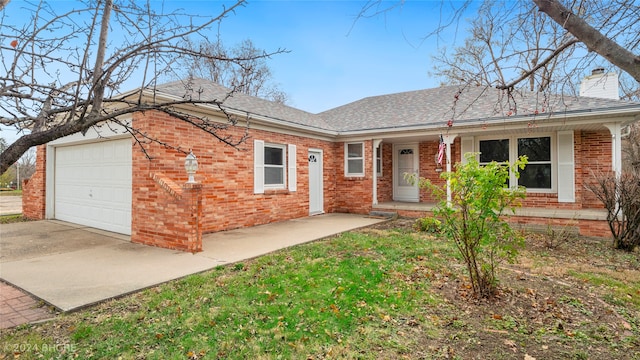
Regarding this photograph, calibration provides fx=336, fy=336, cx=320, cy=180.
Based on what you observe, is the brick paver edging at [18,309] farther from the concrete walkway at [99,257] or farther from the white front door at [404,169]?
the white front door at [404,169]

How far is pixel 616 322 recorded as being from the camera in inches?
136

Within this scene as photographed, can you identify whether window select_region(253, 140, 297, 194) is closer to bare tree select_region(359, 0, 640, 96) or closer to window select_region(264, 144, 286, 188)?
window select_region(264, 144, 286, 188)

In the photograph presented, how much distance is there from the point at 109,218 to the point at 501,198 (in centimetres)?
841

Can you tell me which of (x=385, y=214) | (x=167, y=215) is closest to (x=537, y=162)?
(x=385, y=214)

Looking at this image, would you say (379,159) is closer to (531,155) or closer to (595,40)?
(531,155)

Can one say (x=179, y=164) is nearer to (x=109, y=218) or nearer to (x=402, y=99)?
(x=109, y=218)

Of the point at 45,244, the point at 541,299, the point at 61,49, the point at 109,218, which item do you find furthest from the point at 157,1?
the point at 109,218

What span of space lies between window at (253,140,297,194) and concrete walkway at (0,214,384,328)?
1415 millimetres

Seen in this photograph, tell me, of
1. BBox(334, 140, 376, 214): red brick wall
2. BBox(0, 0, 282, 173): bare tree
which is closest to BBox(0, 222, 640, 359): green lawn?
BBox(0, 0, 282, 173): bare tree

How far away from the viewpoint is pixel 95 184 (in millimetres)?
8562

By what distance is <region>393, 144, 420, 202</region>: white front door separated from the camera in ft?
41.6

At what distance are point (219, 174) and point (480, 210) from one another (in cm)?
608

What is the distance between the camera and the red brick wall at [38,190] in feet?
33.3

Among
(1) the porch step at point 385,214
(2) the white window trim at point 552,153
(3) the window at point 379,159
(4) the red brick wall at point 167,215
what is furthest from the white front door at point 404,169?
(4) the red brick wall at point 167,215
